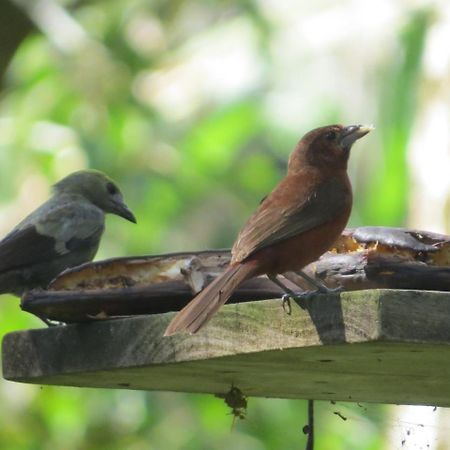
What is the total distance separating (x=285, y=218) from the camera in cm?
385

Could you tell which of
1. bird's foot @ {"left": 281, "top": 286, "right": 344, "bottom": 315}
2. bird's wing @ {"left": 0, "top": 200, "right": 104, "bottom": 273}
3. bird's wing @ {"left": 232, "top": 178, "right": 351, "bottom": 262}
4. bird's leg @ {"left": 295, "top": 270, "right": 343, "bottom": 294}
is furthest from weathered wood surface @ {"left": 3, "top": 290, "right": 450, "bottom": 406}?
bird's wing @ {"left": 0, "top": 200, "right": 104, "bottom": 273}

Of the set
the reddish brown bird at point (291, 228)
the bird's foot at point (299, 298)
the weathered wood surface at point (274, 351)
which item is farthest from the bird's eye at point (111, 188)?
the bird's foot at point (299, 298)

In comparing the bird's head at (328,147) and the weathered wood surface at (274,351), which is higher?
the bird's head at (328,147)

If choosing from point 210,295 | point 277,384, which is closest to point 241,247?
point 210,295

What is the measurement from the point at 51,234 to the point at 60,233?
1.9 inches

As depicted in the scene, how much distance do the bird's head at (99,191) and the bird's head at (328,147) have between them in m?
2.73

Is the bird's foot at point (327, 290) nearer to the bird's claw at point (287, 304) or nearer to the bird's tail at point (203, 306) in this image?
the bird's claw at point (287, 304)

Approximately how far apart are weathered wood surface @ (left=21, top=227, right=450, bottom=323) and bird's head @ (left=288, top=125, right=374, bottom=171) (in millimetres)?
319

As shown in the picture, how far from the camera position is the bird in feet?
20.5

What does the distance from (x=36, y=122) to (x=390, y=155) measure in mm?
2395

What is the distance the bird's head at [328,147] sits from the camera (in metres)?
4.29

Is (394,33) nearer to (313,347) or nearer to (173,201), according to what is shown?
(173,201)

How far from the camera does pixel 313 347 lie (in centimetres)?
330

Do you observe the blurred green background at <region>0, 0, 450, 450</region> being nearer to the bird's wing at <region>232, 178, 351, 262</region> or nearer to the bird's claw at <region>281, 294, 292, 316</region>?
the bird's wing at <region>232, 178, 351, 262</region>
